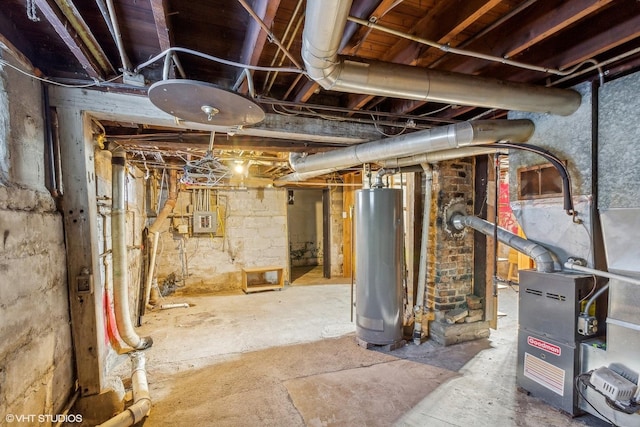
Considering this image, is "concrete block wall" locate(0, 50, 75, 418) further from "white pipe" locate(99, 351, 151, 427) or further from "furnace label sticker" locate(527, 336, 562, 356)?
"furnace label sticker" locate(527, 336, 562, 356)

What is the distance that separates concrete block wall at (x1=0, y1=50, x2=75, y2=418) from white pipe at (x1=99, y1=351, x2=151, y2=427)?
1.03 ft

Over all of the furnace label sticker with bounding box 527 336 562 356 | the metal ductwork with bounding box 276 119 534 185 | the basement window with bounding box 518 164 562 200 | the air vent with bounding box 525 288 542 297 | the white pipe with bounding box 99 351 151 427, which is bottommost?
the white pipe with bounding box 99 351 151 427

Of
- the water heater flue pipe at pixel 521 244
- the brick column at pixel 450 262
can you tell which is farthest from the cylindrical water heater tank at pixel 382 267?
the water heater flue pipe at pixel 521 244

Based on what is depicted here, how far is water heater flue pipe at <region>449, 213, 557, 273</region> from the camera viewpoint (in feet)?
6.89

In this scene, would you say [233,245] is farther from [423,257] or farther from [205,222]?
[423,257]

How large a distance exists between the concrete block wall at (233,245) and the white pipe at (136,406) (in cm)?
296

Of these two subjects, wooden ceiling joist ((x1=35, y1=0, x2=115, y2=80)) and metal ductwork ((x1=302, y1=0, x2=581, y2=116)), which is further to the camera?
wooden ceiling joist ((x1=35, y1=0, x2=115, y2=80))

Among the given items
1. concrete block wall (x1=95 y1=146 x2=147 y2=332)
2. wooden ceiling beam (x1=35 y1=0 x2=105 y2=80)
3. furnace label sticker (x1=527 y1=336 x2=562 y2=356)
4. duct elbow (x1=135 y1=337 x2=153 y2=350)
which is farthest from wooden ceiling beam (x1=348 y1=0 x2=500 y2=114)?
duct elbow (x1=135 y1=337 x2=153 y2=350)

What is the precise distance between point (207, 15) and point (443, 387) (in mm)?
2865

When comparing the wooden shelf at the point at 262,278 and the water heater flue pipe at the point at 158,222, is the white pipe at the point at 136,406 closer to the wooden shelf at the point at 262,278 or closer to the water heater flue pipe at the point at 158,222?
the water heater flue pipe at the point at 158,222

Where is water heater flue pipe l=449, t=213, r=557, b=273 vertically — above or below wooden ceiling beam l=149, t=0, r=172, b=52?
below

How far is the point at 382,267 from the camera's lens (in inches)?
116

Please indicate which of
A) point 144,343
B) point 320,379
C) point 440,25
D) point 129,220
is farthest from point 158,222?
point 440,25

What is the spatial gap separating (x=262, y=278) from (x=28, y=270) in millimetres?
4434
